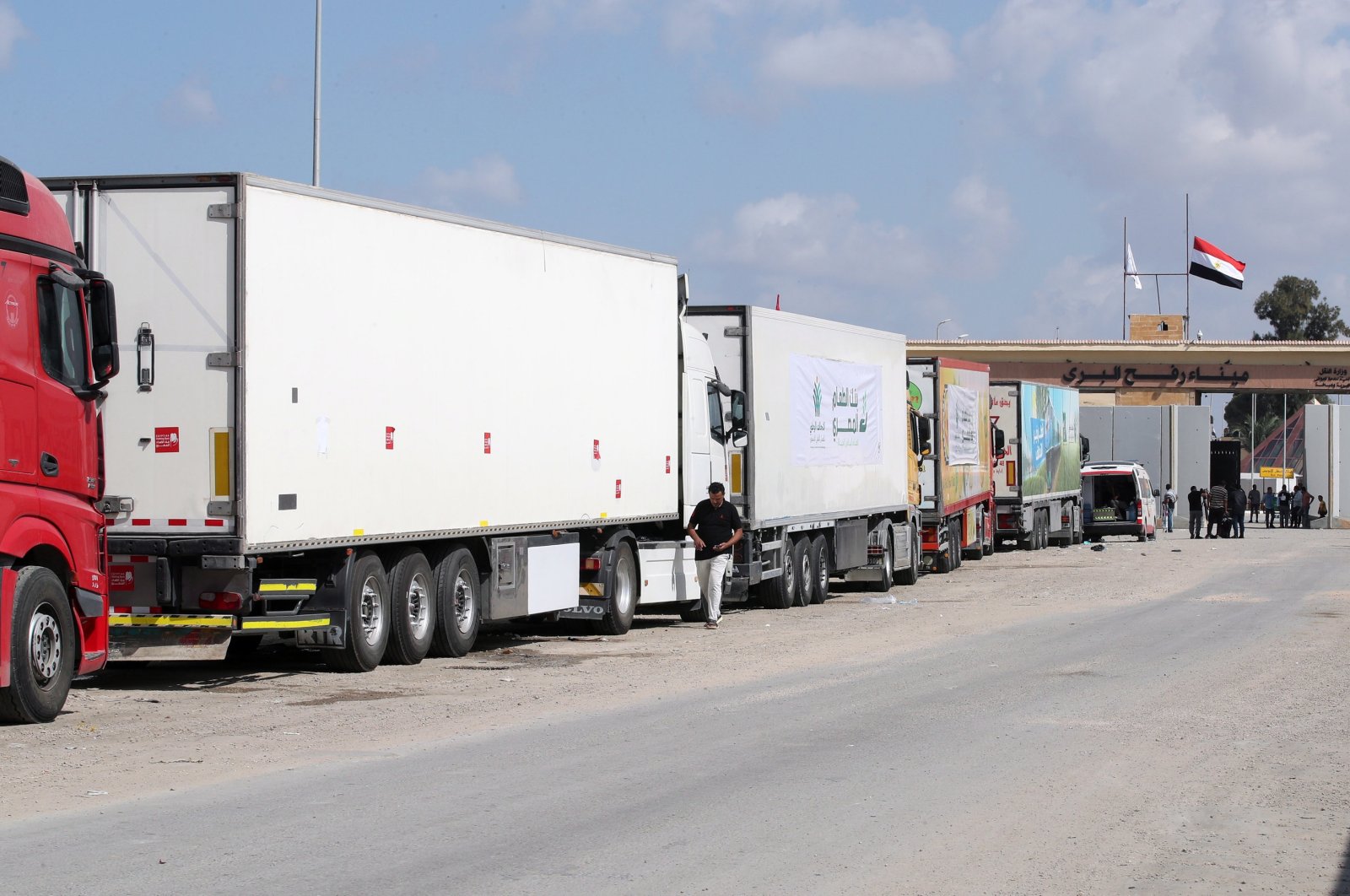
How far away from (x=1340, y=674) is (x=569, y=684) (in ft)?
22.2

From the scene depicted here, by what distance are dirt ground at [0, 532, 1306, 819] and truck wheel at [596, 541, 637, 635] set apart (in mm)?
206

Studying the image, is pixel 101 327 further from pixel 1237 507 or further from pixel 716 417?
pixel 1237 507

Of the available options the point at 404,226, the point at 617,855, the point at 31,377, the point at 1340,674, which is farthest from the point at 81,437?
the point at 1340,674

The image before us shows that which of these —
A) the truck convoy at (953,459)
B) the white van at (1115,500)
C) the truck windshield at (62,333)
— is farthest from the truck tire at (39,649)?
the white van at (1115,500)

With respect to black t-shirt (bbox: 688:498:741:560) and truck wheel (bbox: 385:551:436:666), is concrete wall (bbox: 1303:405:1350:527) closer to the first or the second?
black t-shirt (bbox: 688:498:741:560)

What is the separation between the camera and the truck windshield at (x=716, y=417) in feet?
70.5

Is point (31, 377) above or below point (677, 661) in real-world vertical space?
above

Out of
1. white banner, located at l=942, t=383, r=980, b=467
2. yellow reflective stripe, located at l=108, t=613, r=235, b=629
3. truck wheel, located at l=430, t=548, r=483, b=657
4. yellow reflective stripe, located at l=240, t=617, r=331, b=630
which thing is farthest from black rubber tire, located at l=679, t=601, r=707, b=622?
white banner, located at l=942, t=383, r=980, b=467

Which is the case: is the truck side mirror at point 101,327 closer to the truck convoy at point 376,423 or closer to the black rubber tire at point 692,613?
the truck convoy at point 376,423

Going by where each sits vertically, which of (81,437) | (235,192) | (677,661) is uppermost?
(235,192)

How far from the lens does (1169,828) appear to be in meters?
8.19

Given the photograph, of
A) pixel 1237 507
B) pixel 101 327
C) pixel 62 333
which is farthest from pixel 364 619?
pixel 1237 507

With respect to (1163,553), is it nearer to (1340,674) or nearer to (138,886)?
(1340,674)

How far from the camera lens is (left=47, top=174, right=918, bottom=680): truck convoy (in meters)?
13.2
